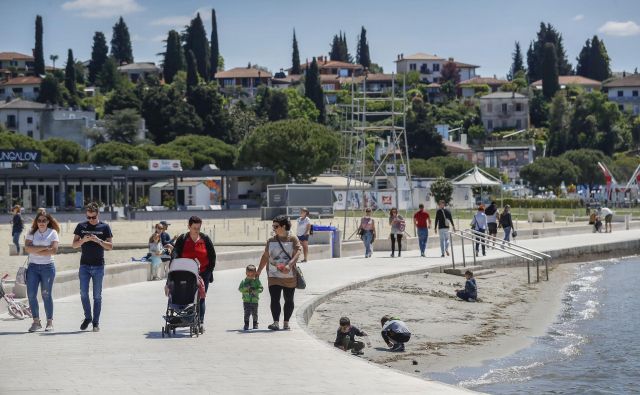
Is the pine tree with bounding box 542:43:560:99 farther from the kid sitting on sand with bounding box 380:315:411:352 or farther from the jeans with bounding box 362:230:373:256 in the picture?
the kid sitting on sand with bounding box 380:315:411:352

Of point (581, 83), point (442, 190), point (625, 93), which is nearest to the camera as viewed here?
point (442, 190)

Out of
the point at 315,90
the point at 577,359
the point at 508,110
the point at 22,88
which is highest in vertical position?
the point at 22,88

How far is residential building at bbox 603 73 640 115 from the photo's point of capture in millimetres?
180875

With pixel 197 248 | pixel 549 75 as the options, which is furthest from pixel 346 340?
pixel 549 75

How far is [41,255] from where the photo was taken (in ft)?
44.9

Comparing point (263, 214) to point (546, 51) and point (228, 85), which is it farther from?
point (228, 85)

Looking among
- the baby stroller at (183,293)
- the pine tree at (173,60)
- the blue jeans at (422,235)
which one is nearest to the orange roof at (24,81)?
the pine tree at (173,60)

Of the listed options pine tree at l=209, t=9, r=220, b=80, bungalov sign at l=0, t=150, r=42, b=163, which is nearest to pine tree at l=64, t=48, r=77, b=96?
pine tree at l=209, t=9, r=220, b=80

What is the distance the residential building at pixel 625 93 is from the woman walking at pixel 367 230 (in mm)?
154846

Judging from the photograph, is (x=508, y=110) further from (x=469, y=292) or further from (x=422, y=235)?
(x=469, y=292)

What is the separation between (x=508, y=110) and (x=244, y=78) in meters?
47.8

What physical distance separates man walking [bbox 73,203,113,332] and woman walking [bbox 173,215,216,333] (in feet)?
2.65

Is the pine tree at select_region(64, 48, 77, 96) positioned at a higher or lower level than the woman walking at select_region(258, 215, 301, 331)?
higher

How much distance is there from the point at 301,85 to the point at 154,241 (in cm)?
16113
